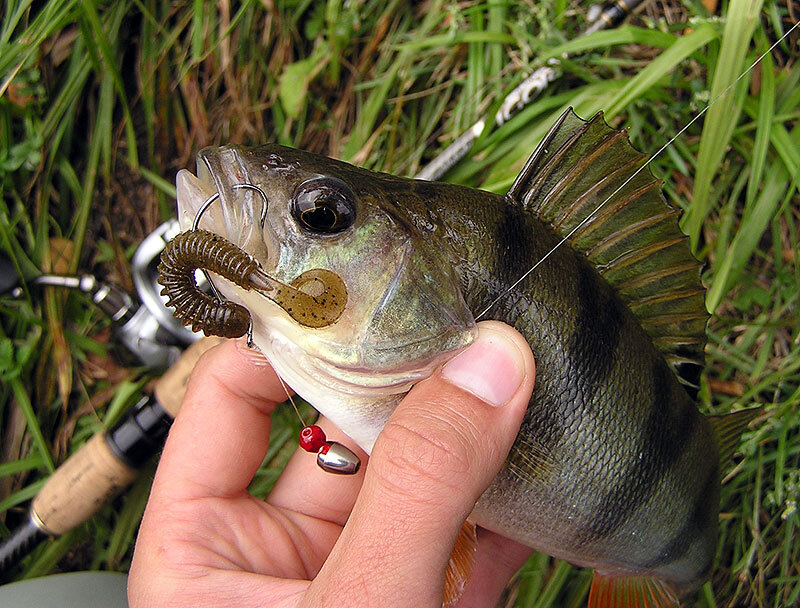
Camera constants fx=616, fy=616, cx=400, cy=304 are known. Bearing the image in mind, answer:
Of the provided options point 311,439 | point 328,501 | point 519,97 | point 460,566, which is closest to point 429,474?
point 311,439

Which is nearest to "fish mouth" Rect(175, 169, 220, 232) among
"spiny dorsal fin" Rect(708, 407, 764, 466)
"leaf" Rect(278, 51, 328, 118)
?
"spiny dorsal fin" Rect(708, 407, 764, 466)

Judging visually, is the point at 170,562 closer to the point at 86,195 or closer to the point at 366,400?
the point at 366,400

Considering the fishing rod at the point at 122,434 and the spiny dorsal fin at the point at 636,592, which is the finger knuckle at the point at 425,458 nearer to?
the spiny dorsal fin at the point at 636,592

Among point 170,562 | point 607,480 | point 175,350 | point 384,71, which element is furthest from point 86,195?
point 607,480

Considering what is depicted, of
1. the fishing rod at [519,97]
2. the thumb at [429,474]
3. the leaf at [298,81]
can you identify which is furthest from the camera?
the leaf at [298,81]

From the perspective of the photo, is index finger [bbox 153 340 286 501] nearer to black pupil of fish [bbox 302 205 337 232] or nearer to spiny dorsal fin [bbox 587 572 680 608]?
black pupil of fish [bbox 302 205 337 232]

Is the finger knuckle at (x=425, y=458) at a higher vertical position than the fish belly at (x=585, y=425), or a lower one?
higher

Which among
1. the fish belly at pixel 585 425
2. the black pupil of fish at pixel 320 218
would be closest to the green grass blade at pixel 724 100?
the fish belly at pixel 585 425
